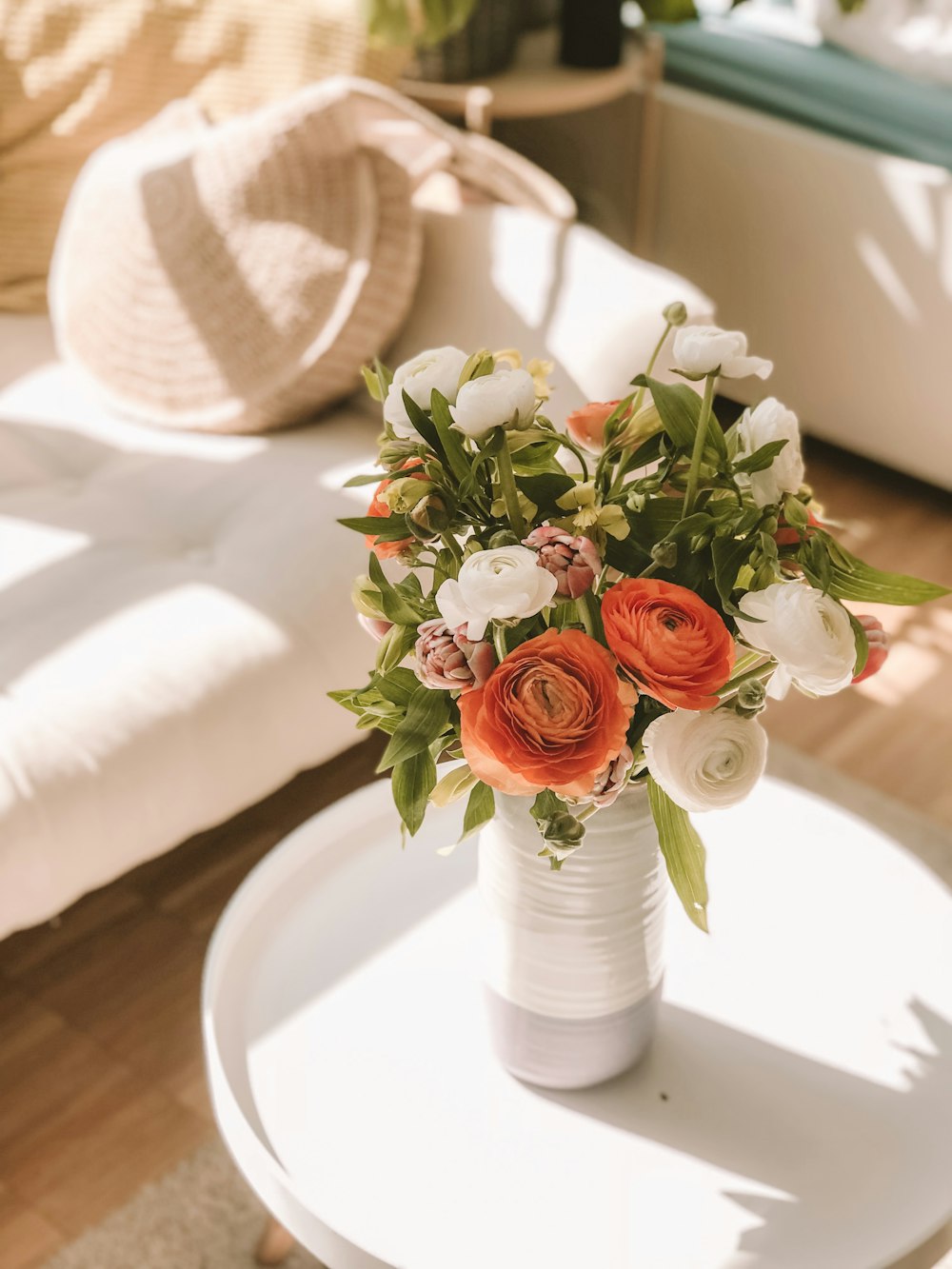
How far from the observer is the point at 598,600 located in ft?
2.43

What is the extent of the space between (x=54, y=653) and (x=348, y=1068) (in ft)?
1.88

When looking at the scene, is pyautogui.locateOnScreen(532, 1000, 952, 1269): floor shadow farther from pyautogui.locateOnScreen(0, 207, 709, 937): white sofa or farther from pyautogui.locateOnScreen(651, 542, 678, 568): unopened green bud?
pyautogui.locateOnScreen(0, 207, 709, 937): white sofa

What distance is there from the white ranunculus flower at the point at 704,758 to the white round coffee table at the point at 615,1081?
1.04 feet

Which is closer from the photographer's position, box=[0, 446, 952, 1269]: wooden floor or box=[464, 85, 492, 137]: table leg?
box=[0, 446, 952, 1269]: wooden floor

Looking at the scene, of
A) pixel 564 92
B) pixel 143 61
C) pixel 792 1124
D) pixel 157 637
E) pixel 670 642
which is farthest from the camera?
pixel 564 92

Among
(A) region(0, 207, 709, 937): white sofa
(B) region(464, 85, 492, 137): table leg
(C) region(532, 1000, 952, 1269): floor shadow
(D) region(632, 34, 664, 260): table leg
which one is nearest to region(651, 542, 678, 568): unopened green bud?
(C) region(532, 1000, 952, 1269): floor shadow

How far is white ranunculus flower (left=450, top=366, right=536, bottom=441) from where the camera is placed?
707 millimetres

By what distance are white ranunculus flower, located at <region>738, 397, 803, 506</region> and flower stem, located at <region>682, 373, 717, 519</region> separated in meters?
0.03

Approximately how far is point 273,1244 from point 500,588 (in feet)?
2.58

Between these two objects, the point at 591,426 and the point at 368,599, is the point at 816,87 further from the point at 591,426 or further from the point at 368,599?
the point at 368,599

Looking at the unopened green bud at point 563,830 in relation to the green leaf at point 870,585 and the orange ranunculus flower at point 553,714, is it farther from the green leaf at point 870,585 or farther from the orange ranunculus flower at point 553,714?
the green leaf at point 870,585

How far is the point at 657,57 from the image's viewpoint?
2.31 metres

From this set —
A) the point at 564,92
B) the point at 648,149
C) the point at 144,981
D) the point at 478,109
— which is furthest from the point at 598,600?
the point at 648,149

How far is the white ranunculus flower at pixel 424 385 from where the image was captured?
0.75m
